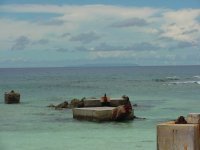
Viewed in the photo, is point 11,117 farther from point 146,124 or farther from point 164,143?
point 164,143

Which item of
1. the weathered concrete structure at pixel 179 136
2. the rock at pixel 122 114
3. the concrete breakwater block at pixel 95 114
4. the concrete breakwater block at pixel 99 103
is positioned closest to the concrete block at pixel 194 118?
the weathered concrete structure at pixel 179 136

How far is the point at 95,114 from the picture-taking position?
2586 cm

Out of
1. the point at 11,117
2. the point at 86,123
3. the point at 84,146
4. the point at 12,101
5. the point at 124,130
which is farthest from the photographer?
the point at 12,101

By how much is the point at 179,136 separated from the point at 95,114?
14153 millimetres

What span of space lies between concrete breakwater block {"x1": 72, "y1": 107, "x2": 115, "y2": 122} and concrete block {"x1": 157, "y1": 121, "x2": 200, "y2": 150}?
545 inches

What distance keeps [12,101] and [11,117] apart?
10273 mm

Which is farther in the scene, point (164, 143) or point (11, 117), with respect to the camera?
point (11, 117)

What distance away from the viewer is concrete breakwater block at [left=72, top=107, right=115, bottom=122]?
2575 cm

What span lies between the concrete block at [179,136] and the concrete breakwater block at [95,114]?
13849 millimetres

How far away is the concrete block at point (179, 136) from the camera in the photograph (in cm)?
1180

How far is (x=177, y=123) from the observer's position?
481 inches

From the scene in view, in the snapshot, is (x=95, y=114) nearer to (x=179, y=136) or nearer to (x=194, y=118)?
(x=194, y=118)

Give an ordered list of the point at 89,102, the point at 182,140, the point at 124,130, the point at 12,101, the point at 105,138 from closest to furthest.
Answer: the point at 182,140, the point at 105,138, the point at 124,130, the point at 89,102, the point at 12,101

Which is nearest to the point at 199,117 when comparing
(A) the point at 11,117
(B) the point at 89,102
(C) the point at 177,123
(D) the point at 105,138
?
(C) the point at 177,123
